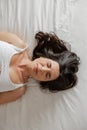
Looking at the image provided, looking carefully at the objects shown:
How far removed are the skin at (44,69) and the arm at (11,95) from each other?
0.13 m

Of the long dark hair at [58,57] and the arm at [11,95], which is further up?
the long dark hair at [58,57]

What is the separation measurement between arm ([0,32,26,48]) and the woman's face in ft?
0.47

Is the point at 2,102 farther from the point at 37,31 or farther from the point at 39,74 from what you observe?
the point at 37,31

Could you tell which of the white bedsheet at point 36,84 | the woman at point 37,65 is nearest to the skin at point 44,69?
the woman at point 37,65

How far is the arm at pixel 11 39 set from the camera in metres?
1.31

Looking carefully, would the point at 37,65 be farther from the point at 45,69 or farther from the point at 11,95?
the point at 11,95

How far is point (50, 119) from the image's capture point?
4.35 feet

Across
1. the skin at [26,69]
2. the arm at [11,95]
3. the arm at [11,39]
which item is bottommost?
the arm at [11,95]

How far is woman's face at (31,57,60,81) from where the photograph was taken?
1.23m

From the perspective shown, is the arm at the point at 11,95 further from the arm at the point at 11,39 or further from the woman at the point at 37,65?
the arm at the point at 11,39

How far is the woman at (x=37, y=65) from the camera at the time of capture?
4.08 ft

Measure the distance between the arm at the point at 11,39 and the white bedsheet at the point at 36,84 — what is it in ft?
0.21

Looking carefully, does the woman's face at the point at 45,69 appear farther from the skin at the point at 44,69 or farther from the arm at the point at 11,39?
the arm at the point at 11,39

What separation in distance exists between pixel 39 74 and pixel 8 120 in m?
0.34
